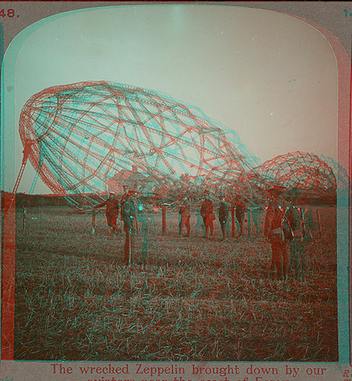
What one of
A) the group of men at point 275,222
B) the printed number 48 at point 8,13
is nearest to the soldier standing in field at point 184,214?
the group of men at point 275,222

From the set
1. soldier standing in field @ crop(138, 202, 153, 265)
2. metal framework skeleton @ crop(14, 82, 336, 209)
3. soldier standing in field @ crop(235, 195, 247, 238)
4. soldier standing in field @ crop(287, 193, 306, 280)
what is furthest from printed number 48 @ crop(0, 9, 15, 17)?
soldier standing in field @ crop(287, 193, 306, 280)

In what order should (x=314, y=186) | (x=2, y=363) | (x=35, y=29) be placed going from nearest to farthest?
(x=2, y=363), (x=35, y=29), (x=314, y=186)

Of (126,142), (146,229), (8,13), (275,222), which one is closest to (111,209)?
(146,229)

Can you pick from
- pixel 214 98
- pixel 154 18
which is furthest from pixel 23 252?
pixel 154 18

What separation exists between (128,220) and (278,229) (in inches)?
62.1

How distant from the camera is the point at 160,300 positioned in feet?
7.16

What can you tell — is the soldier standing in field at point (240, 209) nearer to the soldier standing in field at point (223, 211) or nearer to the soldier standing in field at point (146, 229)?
the soldier standing in field at point (223, 211)

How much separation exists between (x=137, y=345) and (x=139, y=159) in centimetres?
160

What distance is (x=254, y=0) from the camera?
76.7 inches

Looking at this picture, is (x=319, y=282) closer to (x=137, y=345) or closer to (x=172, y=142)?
(x=137, y=345)

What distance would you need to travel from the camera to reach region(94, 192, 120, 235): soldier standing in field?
2.36m

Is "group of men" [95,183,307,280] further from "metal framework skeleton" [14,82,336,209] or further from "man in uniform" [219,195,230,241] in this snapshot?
"metal framework skeleton" [14,82,336,209]

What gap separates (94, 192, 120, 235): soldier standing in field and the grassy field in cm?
10

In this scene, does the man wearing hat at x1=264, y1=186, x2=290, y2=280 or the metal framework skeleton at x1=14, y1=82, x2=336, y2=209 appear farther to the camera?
the man wearing hat at x1=264, y1=186, x2=290, y2=280
